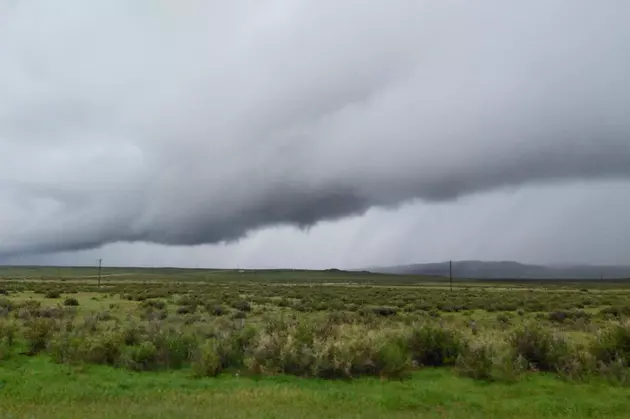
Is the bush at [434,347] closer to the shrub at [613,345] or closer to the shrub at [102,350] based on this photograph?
the shrub at [613,345]

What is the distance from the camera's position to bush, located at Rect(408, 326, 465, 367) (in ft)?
62.1

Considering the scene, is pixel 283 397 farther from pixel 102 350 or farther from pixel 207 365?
pixel 102 350

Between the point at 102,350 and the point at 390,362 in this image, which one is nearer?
the point at 390,362

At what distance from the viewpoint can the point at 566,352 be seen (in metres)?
18.0

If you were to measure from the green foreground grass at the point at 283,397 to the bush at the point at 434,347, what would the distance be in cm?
183

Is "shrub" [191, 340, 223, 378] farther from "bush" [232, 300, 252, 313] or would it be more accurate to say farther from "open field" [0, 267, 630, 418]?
"bush" [232, 300, 252, 313]

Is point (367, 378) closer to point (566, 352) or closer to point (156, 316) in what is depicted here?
point (566, 352)

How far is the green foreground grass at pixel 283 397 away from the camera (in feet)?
38.7

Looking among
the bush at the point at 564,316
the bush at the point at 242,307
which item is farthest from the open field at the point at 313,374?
the bush at the point at 242,307

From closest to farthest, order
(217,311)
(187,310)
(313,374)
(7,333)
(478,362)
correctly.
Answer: (313,374) < (478,362) < (7,333) < (217,311) < (187,310)

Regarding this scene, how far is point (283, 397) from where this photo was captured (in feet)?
43.7

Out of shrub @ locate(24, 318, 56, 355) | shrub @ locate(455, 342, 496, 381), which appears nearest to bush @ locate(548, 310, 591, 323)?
shrub @ locate(455, 342, 496, 381)

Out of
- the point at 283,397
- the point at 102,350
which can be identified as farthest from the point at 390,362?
the point at 102,350

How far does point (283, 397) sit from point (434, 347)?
774 centimetres
